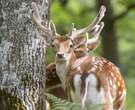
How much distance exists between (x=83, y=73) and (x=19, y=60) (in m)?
0.75

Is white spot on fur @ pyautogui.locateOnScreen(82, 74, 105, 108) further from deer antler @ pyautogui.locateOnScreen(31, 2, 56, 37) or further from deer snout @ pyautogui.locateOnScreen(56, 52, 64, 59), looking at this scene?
deer antler @ pyautogui.locateOnScreen(31, 2, 56, 37)

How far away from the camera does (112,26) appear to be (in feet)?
42.9

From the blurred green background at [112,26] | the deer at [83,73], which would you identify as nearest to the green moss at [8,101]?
the deer at [83,73]

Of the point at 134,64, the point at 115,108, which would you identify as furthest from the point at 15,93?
the point at 134,64

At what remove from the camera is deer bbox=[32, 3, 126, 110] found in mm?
7316

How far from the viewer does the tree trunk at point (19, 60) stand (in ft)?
23.0

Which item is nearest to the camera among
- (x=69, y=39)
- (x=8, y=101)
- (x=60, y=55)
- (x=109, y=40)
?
(x=8, y=101)

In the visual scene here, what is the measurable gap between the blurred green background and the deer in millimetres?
3547

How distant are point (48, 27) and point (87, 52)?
101cm

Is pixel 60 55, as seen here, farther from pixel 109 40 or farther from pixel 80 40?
pixel 109 40

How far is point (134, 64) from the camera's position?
53.5 ft

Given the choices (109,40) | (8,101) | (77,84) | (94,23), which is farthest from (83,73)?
(109,40)

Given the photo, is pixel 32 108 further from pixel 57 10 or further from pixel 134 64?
pixel 134 64

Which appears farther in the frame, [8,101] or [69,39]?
[69,39]
